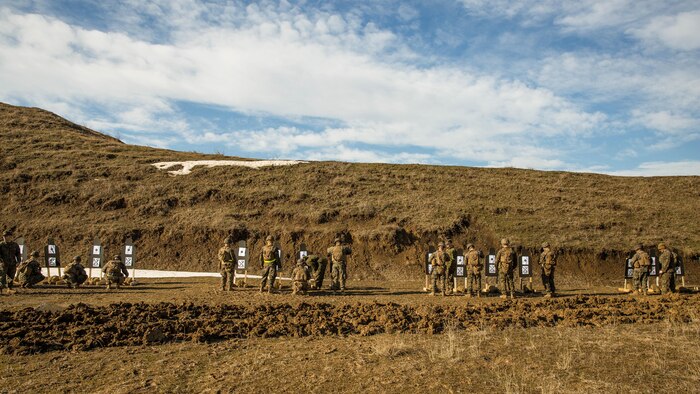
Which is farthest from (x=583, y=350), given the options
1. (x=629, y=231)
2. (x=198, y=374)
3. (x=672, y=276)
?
(x=629, y=231)

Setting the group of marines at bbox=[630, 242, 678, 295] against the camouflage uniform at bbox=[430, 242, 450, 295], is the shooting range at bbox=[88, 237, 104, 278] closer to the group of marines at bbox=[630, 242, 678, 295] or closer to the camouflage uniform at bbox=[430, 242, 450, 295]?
the camouflage uniform at bbox=[430, 242, 450, 295]

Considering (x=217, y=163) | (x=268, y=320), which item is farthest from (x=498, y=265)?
(x=217, y=163)

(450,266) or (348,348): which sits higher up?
(450,266)

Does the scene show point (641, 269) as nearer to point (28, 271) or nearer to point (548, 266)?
point (548, 266)

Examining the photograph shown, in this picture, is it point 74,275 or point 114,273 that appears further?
point 114,273

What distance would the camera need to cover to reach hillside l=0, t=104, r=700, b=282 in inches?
1097

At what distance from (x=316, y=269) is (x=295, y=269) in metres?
2.01

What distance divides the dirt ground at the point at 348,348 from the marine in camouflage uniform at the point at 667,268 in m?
4.81

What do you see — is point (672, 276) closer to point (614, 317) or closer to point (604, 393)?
point (614, 317)

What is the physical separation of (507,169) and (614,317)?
30209 millimetres

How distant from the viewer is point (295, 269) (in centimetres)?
1881

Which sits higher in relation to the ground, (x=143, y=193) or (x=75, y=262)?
(x=143, y=193)

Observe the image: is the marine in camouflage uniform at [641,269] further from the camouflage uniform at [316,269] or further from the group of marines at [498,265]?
the camouflage uniform at [316,269]

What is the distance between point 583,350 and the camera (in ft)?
30.8
